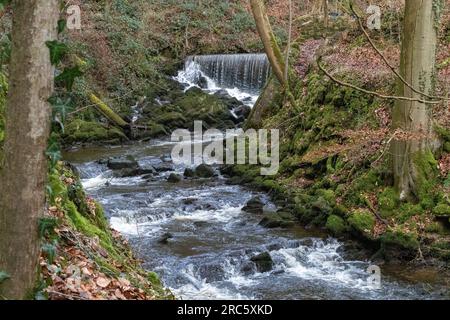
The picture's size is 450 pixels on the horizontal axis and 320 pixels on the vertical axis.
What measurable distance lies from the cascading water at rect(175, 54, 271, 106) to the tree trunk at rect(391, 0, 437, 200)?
560 inches

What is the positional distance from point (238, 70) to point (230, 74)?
18.3 inches

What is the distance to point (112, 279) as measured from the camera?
4672 millimetres

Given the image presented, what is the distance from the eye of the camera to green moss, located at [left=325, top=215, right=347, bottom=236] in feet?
33.3

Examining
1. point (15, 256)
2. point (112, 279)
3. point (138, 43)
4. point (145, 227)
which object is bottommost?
point (145, 227)

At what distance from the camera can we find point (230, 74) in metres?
25.8

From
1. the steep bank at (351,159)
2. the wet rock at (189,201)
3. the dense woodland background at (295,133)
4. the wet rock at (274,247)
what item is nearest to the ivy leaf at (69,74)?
the dense woodland background at (295,133)

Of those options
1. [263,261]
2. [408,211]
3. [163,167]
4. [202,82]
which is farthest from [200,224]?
[202,82]

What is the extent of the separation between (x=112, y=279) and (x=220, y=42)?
81.3 ft

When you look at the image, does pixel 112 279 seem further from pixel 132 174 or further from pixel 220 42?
Result: pixel 220 42

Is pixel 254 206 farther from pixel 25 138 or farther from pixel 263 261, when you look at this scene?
pixel 25 138

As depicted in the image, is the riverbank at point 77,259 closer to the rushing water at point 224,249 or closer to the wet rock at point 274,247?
the rushing water at point 224,249
